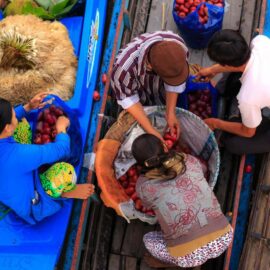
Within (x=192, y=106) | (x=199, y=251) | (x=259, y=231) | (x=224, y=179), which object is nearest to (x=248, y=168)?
(x=224, y=179)

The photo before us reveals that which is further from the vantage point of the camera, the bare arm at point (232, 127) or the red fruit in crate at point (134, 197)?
the red fruit in crate at point (134, 197)

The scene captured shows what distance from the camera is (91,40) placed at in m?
3.13

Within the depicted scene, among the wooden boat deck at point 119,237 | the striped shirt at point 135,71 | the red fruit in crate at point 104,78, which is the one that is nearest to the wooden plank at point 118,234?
the wooden boat deck at point 119,237

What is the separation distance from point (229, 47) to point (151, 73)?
605 millimetres

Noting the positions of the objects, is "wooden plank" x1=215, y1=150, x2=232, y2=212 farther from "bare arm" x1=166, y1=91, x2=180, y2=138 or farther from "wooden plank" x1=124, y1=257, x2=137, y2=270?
"wooden plank" x1=124, y1=257, x2=137, y2=270

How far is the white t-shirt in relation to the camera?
89.2 inches

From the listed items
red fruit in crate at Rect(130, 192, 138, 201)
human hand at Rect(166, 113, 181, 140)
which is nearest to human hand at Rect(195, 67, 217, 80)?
human hand at Rect(166, 113, 181, 140)

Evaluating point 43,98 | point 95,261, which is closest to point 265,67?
point 43,98

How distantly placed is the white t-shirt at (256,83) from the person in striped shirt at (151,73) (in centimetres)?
37

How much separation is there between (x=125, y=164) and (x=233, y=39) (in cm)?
116

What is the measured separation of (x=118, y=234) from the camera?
3021 mm

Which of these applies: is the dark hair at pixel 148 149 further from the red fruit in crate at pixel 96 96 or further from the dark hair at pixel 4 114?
the red fruit in crate at pixel 96 96

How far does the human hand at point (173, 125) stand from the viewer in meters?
2.75

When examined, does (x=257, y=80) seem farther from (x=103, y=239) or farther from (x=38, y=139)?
(x=103, y=239)
